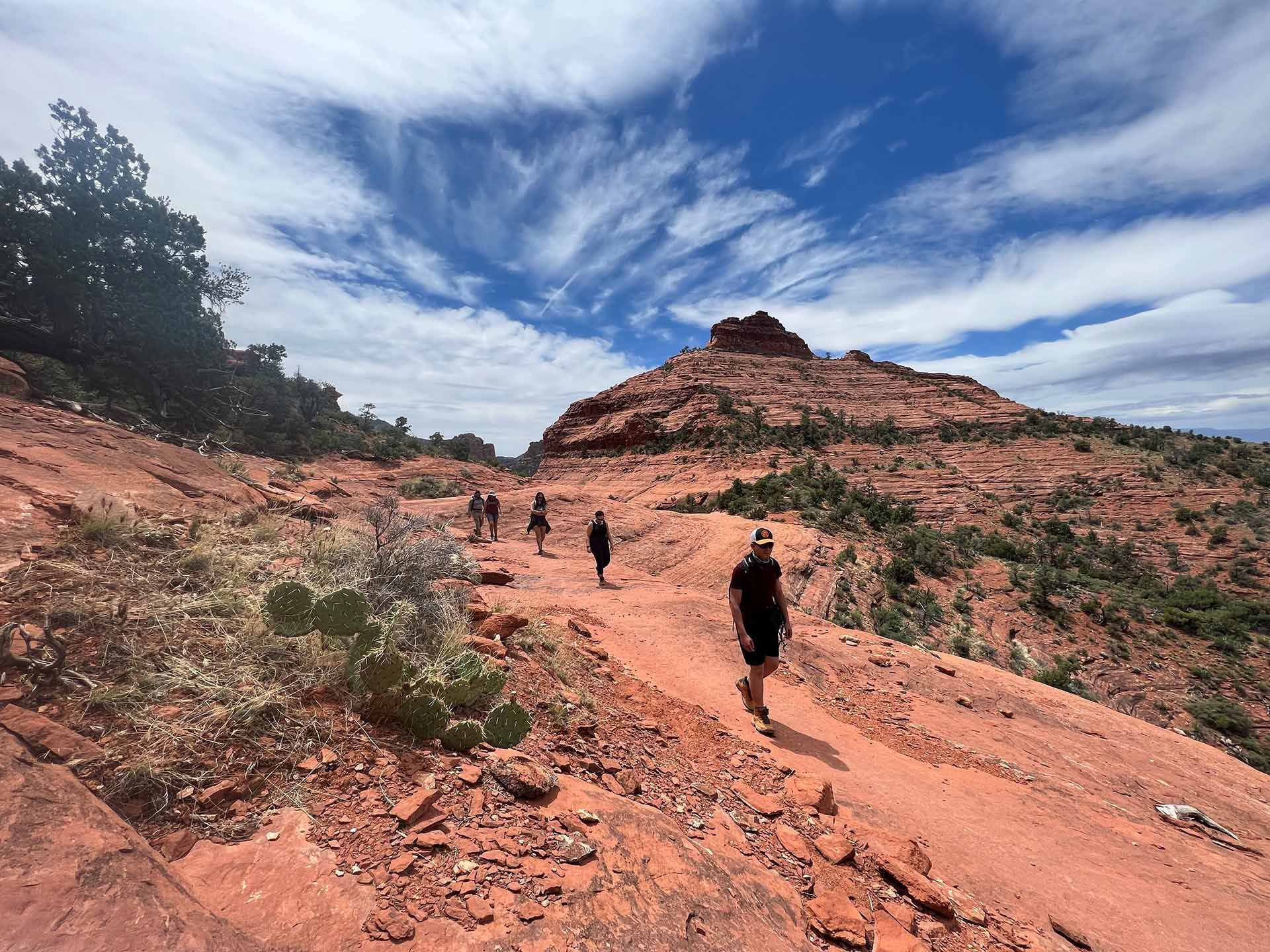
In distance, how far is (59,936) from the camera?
1257 mm

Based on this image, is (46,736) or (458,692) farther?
(458,692)

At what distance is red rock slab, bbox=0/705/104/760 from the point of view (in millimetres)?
1792

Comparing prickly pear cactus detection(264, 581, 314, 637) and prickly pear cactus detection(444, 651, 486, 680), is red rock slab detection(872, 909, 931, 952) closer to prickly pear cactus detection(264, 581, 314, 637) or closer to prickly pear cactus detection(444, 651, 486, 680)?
prickly pear cactus detection(444, 651, 486, 680)

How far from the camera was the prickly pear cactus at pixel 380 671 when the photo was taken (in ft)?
9.03

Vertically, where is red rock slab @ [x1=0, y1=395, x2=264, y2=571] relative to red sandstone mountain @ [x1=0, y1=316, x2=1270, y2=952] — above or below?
above

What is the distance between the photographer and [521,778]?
101 inches

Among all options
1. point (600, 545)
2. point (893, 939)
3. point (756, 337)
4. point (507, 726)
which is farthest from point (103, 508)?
point (756, 337)

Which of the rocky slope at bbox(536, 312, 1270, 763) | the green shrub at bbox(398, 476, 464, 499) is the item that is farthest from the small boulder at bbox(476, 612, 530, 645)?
the green shrub at bbox(398, 476, 464, 499)

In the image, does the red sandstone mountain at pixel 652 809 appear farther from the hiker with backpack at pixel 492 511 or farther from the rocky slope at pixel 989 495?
the hiker with backpack at pixel 492 511

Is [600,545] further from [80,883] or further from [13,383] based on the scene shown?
[80,883]

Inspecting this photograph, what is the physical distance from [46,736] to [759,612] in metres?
4.60

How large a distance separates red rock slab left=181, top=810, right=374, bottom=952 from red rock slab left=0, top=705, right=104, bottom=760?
581 mm

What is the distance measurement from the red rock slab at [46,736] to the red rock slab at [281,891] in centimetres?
58

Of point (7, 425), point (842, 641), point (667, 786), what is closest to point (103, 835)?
point (667, 786)
